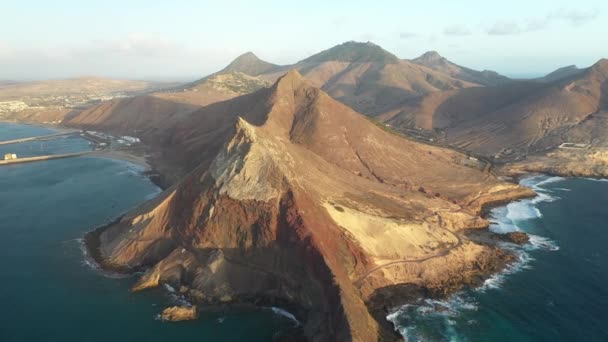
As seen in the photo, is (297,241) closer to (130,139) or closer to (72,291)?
(72,291)

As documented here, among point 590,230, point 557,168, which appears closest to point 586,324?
point 590,230

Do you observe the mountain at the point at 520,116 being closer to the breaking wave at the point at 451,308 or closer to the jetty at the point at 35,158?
the breaking wave at the point at 451,308

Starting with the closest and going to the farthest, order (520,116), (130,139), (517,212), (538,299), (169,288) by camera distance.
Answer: (538,299) → (169,288) → (517,212) → (520,116) → (130,139)

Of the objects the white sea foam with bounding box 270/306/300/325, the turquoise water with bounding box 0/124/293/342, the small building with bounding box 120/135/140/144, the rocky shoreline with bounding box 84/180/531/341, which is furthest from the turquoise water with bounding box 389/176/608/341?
the small building with bounding box 120/135/140/144

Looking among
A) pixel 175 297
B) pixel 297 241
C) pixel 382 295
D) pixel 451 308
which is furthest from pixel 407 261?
pixel 175 297

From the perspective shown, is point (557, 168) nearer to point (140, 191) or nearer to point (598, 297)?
point (598, 297)

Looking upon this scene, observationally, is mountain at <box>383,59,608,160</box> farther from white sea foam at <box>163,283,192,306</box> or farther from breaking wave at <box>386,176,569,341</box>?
white sea foam at <box>163,283,192,306</box>
